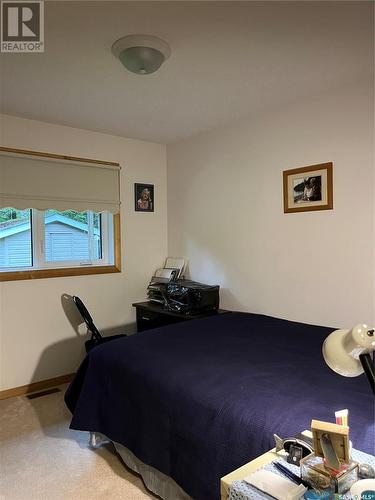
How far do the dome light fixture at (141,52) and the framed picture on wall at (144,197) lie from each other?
1.78 meters

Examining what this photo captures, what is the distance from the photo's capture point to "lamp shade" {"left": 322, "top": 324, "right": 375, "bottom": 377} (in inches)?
33.7

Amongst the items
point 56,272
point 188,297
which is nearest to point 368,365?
point 188,297

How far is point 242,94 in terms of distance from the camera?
2.62 meters

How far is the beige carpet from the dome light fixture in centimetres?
230

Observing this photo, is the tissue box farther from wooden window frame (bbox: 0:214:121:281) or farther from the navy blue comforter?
wooden window frame (bbox: 0:214:121:281)

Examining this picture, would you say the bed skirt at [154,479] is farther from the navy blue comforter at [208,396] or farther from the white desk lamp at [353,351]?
the white desk lamp at [353,351]

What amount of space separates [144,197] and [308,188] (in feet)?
5.82

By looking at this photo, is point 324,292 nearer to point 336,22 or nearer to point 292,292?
point 292,292

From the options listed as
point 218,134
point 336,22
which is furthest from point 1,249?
point 336,22

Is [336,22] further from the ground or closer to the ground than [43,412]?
further from the ground

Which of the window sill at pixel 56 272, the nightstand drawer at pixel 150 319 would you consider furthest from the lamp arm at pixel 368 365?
the window sill at pixel 56 272

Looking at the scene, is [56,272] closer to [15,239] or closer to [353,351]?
[15,239]

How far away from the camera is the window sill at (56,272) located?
305cm

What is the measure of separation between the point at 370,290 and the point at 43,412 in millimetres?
2560
